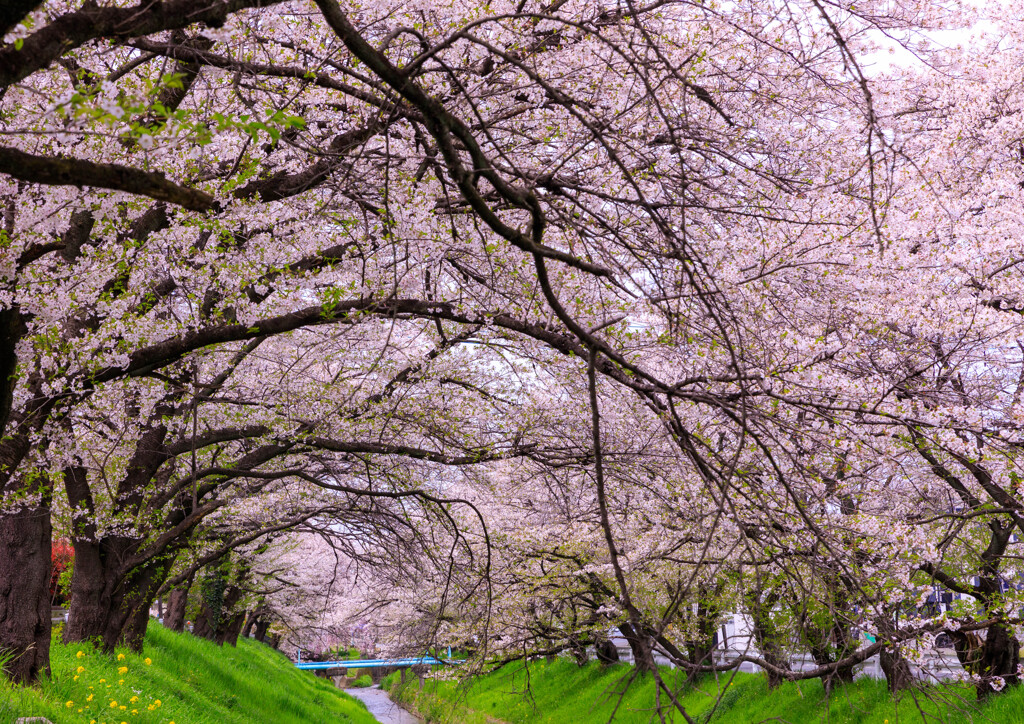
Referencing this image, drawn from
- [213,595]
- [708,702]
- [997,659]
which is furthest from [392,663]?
[997,659]

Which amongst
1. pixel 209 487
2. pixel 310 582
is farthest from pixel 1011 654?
pixel 310 582

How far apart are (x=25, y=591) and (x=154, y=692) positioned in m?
3.21

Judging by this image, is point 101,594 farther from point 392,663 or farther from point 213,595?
point 213,595

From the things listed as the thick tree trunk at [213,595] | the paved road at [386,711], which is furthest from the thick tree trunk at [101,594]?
the paved road at [386,711]

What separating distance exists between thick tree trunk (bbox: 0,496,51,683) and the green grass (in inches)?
11.8

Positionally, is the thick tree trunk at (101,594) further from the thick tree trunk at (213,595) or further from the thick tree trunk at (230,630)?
the thick tree trunk at (230,630)

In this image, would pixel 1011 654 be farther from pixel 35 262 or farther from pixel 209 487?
pixel 35 262

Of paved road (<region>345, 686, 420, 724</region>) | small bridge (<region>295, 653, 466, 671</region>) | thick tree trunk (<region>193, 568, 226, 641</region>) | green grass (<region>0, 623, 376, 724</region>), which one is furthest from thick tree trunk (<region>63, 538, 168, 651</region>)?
paved road (<region>345, 686, 420, 724</region>)

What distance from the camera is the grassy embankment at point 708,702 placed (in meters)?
4.52

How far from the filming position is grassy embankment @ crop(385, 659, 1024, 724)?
14.8 feet

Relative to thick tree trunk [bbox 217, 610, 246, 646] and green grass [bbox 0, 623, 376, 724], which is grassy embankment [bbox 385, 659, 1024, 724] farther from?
thick tree trunk [bbox 217, 610, 246, 646]

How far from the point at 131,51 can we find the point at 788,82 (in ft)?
19.8

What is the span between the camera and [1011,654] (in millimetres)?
10000

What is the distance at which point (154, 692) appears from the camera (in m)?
10.2
